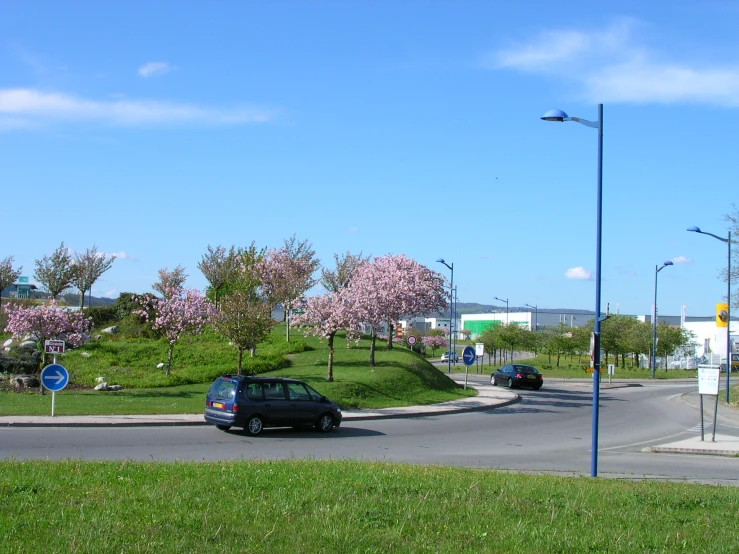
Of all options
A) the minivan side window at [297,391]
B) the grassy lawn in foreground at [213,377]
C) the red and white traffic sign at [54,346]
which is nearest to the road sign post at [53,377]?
the grassy lawn in foreground at [213,377]

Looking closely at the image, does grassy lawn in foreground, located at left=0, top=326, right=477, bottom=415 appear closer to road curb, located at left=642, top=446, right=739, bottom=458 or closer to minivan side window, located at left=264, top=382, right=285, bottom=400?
minivan side window, located at left=264, top=382, right=285, bottom=400

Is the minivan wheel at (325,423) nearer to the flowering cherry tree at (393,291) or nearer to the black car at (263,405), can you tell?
the black car at (263,405)

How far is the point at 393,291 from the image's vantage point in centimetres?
3653

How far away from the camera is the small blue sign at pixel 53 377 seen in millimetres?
20891

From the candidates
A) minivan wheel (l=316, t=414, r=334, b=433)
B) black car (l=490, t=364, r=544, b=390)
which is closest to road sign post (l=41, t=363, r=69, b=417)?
minivan wheel (l=316, t=414, r=334, b=433)

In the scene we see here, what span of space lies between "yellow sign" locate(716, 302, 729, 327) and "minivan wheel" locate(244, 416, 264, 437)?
22315 millimetres

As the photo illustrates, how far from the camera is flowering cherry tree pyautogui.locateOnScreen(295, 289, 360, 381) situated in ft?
108

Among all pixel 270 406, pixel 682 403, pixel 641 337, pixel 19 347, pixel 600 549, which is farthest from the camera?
pixel 641 337

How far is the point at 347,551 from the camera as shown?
6.16m

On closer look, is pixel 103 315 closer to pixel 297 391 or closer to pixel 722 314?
pixel 297 391

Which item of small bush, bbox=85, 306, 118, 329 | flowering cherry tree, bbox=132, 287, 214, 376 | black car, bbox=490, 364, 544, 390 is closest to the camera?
flowering cherry tree, bbox=132, 287, 214, 376

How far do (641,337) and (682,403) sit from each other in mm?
37634

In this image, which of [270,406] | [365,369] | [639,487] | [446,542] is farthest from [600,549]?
[365,369]

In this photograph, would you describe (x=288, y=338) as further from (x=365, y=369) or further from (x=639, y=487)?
(x=639, y=487)
